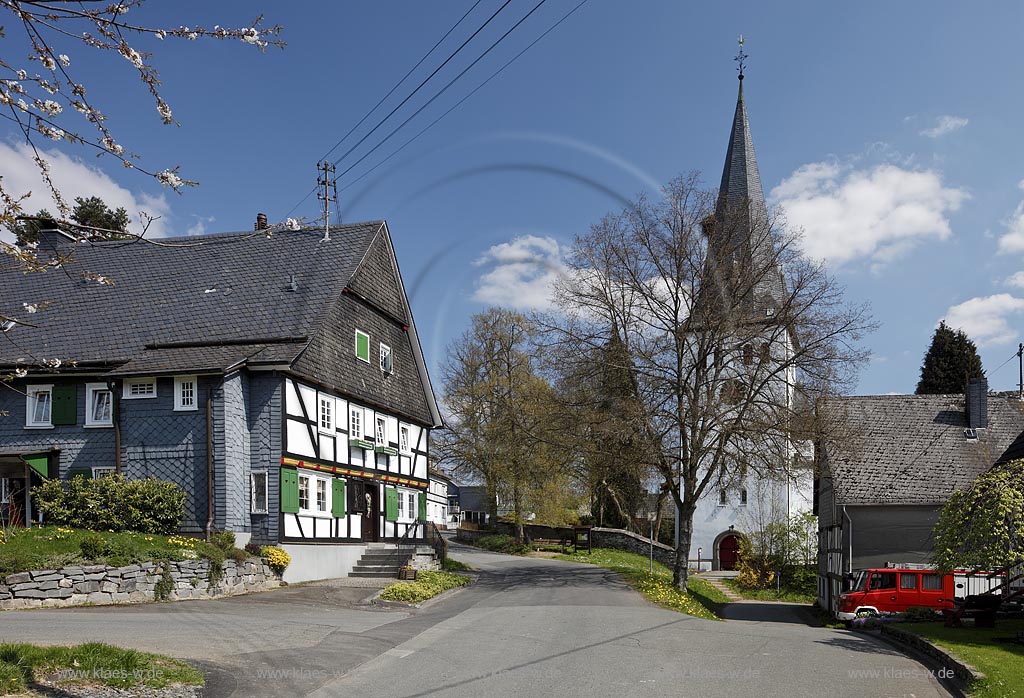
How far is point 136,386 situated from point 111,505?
3.52 m

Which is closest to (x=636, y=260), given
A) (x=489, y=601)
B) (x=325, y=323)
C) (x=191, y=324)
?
(x=325, y=323)

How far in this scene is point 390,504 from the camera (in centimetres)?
3175

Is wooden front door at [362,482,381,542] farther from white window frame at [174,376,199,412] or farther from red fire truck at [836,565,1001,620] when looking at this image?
red fire truck at [836,565,1001,620]

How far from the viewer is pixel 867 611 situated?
79.7 feet

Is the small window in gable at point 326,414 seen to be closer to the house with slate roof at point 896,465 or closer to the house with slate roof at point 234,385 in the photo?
the house with slate roof at point 234,385

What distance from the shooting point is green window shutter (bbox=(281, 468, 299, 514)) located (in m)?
24.4

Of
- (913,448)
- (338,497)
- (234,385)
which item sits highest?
(234,385)

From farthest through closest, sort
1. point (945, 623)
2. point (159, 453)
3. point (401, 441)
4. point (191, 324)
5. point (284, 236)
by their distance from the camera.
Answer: point (401, 441) < point (284, 236) < point (191, 324) < point (159, 453) < point (945, 623)

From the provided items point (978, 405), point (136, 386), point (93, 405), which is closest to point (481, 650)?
point (136, 386)

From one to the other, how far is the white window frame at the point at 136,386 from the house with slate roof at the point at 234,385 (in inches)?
1.5

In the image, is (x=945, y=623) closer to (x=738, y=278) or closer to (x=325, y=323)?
(x=738, y=278)

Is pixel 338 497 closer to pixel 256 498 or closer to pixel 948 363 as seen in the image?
pixel 256 498

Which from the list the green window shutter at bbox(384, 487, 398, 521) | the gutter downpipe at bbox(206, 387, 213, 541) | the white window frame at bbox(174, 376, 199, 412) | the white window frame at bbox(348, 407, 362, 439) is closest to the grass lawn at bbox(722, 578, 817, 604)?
the green window shutter at bbox(384, 487, 398, 521)

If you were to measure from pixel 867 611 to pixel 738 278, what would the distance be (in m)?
10.1
